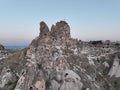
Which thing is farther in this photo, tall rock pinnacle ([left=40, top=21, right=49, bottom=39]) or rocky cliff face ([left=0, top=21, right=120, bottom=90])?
tall rock pinnacle ([left=40, top=21, right=49, bottom=39])

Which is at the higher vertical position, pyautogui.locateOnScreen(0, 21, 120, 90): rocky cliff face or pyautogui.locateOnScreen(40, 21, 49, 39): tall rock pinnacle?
pyautogui.locateOnScreen(40, 21, 49, 39): tall rock pinnacle

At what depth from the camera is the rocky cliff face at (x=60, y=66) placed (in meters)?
64.2

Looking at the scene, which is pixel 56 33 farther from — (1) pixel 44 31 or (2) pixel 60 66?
(2) pixel 60 66

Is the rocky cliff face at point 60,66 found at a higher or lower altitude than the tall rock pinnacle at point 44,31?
lower

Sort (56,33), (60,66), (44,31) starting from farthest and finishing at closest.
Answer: (56,33), (44,31), (60,66)

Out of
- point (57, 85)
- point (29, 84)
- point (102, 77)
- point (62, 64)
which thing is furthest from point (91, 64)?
point (29, 84)

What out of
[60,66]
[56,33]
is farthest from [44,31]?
[60,66]

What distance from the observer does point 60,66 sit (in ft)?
222

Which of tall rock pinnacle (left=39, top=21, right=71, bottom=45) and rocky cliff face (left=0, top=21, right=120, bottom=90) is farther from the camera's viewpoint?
tall rock pinnacle (left=39, top=21, right=71, bottom=45)

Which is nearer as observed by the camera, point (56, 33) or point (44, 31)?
point (44, 31)

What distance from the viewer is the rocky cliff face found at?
2530 inches

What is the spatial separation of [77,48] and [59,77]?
14.9m

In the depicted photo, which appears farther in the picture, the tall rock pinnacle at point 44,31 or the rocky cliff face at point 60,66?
the tall rock pinnacle at point 44,31

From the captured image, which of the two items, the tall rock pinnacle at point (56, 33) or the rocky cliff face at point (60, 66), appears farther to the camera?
the tall rock pinnacle at point (56, 33)
